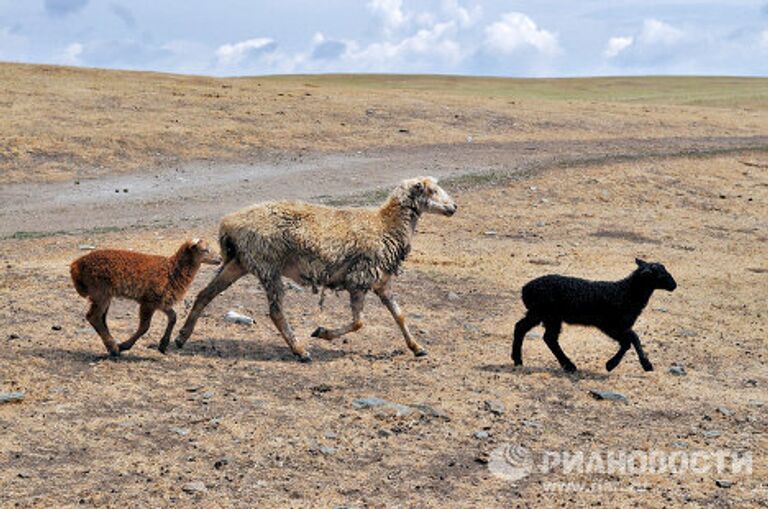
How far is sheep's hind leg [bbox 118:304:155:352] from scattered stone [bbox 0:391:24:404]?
145 centimetres

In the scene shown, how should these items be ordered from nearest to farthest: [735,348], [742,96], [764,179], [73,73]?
[735,348], [764,179], [73,73], [742,96]

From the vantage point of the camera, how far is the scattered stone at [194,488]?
6363 millimetres

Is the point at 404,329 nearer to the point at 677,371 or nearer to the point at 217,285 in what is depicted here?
the point at 217,285

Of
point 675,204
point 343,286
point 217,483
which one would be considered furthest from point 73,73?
point 217,483

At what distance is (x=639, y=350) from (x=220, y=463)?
4661 mm

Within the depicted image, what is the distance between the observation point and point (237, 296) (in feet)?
40.0

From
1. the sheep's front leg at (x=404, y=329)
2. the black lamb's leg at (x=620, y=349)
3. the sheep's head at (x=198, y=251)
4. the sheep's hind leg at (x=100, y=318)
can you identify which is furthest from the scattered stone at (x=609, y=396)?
the sheep's hind leg at (x=100, y=318)

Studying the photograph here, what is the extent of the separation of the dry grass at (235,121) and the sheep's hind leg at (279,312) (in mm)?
14184

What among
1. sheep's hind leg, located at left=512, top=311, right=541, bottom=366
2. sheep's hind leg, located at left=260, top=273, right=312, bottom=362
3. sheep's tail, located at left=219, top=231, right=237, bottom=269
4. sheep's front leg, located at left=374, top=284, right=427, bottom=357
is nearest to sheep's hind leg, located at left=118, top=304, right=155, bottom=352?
sheep's tail, located at left=219, top=231, right=237, bottom=269

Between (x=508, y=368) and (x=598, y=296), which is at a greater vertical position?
(x=598, y=296)

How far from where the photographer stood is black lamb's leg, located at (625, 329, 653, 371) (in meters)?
9.61

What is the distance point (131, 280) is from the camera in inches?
350

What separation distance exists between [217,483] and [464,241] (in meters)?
10.8

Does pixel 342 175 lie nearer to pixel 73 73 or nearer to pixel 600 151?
pixel 600 151
